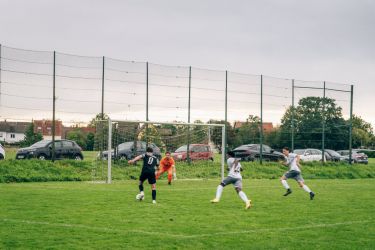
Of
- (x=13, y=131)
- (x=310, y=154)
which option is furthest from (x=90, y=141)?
(x=310, y=154)

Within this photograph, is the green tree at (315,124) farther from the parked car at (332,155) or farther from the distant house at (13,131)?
the distant house at (13,131)

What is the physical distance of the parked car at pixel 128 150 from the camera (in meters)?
30.5

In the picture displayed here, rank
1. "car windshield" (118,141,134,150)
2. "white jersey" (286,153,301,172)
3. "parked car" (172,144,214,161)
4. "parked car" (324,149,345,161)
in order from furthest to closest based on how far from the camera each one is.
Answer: "parked car" (324,149,345,161) → "parked car" (172,144,214,161) → "car windshield" (118,141,134,150) → "white jersey" (286,153,301,172)

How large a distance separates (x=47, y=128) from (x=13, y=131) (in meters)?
1.96

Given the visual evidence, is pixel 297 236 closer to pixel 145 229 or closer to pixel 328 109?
pixel 145 229

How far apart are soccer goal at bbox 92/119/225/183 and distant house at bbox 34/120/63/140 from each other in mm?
3213

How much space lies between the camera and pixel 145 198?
63.0ft

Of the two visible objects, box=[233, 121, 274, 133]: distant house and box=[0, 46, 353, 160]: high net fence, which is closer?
box=[0, 46, 353, 160]: high net fence

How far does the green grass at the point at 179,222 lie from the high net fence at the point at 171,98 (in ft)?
40.0

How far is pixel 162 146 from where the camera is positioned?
1241 inches

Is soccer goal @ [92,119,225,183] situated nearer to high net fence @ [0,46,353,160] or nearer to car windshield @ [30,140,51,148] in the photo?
high net fence @ [0,46,353,160]

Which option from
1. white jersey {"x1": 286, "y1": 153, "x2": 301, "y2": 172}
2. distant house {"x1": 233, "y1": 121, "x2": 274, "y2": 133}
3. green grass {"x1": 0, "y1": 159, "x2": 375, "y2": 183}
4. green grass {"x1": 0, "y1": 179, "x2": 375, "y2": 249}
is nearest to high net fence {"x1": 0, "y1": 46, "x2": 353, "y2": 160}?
distant house {"x1": 233, "y1": 121, "x2": 274, "y2": 133}

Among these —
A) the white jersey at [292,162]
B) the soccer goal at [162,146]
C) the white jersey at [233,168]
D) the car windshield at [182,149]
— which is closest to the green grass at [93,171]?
the soccer goal at [162,146]

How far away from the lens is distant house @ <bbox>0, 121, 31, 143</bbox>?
98.5 feet
